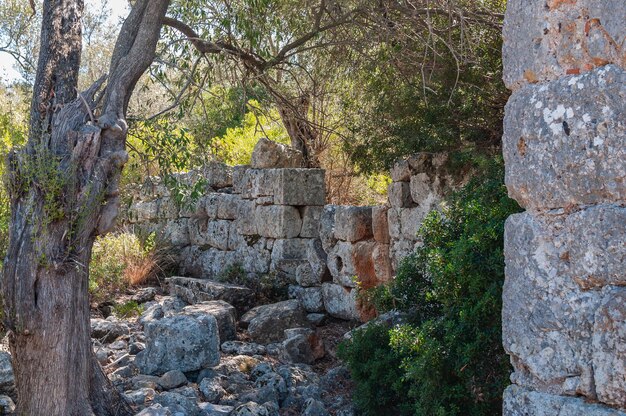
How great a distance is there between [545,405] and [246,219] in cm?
937

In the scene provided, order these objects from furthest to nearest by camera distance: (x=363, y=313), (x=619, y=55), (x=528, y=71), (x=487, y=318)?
(x=363, y=313) < (x=487, y=318) < (x=528, y=71) < (x=619, y=55)

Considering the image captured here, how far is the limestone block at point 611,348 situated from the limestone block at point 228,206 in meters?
9.91

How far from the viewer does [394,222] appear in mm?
8602

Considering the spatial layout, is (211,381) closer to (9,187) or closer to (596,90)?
(9,187)

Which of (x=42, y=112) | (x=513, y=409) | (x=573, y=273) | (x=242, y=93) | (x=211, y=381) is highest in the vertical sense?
(x=242, y=93)

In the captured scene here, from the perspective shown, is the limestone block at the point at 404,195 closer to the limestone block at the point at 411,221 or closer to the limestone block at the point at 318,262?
the limestone block at the point at 411,221

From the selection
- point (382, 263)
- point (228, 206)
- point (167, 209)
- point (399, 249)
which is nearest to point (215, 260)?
point (228, 206)

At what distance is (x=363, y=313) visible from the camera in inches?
365

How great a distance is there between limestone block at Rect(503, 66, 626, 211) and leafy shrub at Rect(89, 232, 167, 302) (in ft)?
28.4

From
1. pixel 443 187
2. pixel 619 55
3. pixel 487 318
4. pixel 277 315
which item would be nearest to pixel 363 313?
pixel 277 315

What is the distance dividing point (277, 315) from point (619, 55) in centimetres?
715

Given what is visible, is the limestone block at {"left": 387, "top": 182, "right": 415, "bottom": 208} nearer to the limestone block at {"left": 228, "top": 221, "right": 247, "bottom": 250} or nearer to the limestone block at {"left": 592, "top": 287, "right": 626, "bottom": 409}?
the limestone block at {"left": 228, "top": 221, "right": 247, "bottom": 250}

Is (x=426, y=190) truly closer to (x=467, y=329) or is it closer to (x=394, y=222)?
(x=394, y=222)

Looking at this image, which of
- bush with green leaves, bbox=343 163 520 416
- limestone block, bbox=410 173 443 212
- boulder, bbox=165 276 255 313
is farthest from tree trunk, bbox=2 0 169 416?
boulder, bbox=165 276 255 313
